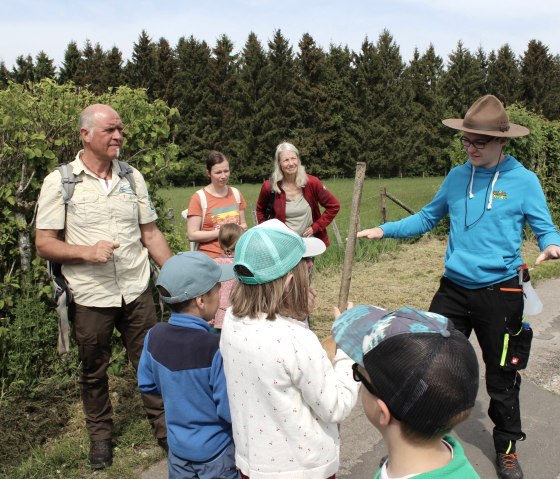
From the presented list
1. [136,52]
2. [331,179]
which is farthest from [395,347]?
[136,52]

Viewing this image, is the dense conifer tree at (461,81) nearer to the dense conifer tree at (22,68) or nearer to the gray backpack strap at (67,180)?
the dense conifer tree at (22,68)

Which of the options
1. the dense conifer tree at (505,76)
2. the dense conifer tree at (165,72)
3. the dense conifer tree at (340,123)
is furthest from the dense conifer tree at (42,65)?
the dense conifer tree at (505,76)

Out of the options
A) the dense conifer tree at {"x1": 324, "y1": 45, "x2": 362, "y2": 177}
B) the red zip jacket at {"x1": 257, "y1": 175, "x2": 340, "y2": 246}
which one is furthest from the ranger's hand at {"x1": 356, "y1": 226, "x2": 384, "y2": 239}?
the dense conifer tree at {"x1": 324, "y1": 45, "x2": 362, "y2": 177}

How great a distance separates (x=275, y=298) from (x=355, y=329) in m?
0.53

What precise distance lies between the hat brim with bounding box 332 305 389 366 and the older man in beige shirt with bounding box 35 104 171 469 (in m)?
2.08

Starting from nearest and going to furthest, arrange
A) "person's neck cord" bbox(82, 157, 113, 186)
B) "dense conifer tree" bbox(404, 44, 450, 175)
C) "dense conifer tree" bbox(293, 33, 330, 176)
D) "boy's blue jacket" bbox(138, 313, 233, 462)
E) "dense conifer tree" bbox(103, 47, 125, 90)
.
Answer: "boy's blue jacket" bbox(138, 313, 233, 462) → "person's neck cord" bbox(82, 157, 113, 186) → "dense conifer tree" bbox(293, 33, 330, 176) → "dense conifer tree" bbox(404, 44, 450, 175) → "dense conifer tree" bbox(103, 47, 125, 90)

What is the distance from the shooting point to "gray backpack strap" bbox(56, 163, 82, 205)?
3.42 meters

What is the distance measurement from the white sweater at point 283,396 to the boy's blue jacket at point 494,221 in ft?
4.94

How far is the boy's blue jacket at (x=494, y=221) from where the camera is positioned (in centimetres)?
324

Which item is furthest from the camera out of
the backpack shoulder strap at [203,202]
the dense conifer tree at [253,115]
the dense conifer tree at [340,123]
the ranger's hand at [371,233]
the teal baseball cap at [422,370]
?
the dense conifer tree at [340,123]

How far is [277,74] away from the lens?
53406 millimetres

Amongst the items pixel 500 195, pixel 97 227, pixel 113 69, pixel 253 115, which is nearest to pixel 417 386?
pixel 500 195

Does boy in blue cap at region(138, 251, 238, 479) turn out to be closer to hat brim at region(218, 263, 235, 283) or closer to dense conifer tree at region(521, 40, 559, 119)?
hat brim at region(218, 263, 235, 283)

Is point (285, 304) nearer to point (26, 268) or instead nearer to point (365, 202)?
point (26, 268)
